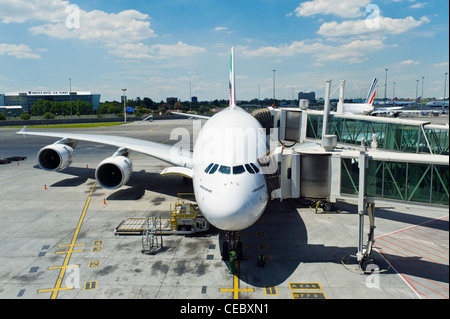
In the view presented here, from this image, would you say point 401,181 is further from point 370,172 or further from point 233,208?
point 233,208

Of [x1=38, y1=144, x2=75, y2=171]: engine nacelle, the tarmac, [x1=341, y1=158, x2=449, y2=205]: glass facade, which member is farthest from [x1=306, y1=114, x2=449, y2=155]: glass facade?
[x1=38, y1=144, x2=75, y2=171]: engine nacelle

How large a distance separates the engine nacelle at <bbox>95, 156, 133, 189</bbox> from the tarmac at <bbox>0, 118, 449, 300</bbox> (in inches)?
54.3

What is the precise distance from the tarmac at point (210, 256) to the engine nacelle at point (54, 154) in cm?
418

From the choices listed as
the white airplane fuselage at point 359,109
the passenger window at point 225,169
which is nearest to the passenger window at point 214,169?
the passenger window at point 225,169

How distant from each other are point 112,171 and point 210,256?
1362 centimetres

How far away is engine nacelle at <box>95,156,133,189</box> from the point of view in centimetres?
2288

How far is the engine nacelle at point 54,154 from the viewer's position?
26.9 metres

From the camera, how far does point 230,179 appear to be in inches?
460

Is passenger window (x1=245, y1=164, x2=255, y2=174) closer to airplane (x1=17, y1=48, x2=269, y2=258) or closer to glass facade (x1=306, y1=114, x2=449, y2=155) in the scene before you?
airplane (x1=17, y1=48, x2=269, y2=258)

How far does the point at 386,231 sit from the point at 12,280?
60.7ft

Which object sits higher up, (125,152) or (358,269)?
(125,152)

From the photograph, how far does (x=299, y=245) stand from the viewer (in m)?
15.6
